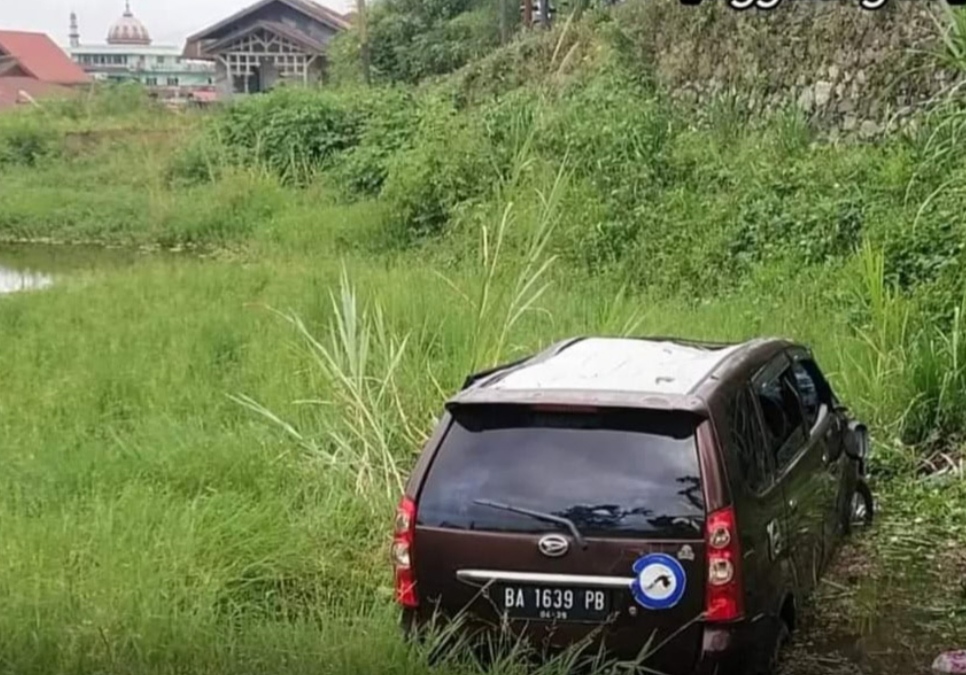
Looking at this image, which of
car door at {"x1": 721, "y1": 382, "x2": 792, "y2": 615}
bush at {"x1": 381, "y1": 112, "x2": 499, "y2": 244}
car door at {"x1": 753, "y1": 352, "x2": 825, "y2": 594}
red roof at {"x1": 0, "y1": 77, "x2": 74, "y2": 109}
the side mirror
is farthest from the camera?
bush at {"x1": 381, "y1": 112, "x2": 499, "y2": 244}

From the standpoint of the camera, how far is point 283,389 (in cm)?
680

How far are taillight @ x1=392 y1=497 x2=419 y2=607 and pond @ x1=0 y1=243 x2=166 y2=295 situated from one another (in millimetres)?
8936

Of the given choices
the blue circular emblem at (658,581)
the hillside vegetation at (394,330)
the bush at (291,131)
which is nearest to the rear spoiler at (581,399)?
the blue circular emblem at (658,581)

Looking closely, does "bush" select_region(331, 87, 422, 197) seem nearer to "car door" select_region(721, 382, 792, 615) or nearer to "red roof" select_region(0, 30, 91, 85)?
"red roof" select_region(0, 30, 91, 85)

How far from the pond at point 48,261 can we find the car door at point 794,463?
8847mm

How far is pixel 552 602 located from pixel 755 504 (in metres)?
0.66

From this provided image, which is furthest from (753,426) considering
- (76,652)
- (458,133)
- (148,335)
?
(458,133)

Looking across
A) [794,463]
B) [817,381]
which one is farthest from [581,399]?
[817,381]

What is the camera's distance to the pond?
1299 cm

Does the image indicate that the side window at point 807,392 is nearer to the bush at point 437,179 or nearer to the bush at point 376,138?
the bush at point 437,179

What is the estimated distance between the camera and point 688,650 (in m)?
3.48

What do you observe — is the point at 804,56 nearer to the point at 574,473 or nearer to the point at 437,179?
the point at 437,179

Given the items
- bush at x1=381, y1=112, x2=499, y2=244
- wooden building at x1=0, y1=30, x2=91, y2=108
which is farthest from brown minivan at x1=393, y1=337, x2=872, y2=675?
bush at x1=381, y1=112, x2=499, y2=244

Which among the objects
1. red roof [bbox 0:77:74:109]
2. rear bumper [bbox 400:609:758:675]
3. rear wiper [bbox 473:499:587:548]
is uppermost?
red roof [bbox 0:77:74:109]
